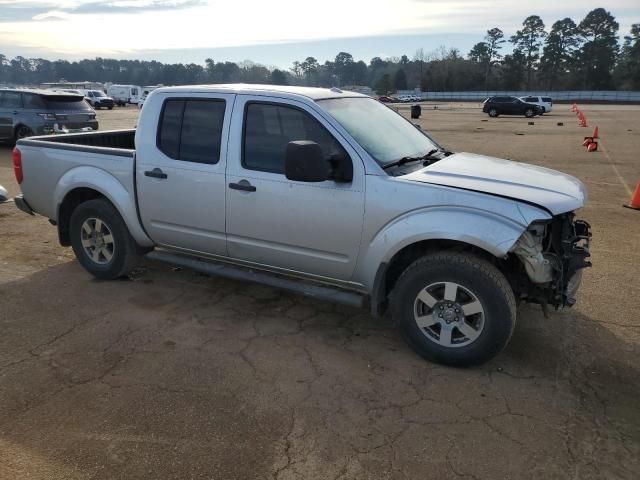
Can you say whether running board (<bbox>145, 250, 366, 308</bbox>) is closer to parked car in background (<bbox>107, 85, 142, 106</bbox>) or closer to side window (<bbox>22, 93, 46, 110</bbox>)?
side window (<bbox>22, 93, 46, 110</bbox>)

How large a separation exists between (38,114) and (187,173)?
12.5 metres

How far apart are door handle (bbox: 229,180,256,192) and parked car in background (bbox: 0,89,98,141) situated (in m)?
12.6

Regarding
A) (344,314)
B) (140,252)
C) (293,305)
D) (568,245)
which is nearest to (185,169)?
(140,252)

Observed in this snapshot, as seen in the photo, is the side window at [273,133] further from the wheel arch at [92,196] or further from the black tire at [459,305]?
the wheel arch at [92,196]

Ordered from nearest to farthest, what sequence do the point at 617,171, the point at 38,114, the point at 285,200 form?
1. the point at 285,200
2. the point at 617,171
3. the point at 38,114

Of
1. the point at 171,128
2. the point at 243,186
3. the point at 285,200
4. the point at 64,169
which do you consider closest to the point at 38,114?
the point at 64,169

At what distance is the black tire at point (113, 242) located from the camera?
5.02 meters

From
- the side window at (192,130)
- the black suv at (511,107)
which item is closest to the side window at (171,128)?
the side window at (192,130)

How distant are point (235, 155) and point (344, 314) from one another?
1.66m

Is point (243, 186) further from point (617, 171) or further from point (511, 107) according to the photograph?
point (511, 107)

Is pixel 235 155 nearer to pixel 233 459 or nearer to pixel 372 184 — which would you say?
pixel 372 184

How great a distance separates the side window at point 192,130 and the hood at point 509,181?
1687 mm

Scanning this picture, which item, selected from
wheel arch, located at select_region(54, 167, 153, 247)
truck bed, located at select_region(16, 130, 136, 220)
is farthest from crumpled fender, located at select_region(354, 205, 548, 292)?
truck bed, located at select_region(16, 130, 136, 220)

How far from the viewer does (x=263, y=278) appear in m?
4.28
